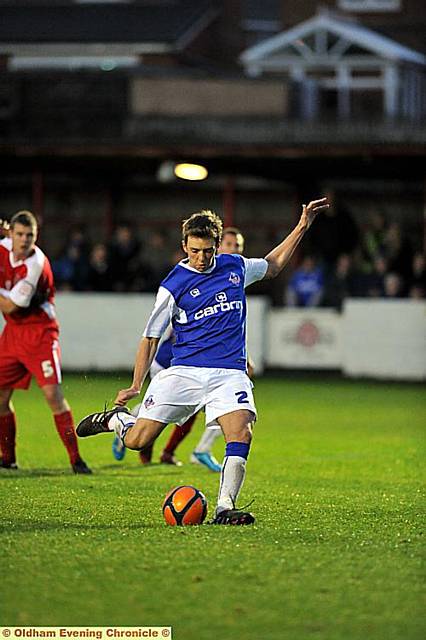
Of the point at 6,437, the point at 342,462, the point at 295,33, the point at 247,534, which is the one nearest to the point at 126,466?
the point at 6,437

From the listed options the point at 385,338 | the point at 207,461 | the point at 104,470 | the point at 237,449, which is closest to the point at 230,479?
the point at 237,449

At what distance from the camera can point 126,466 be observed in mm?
12391

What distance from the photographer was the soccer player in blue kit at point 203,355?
8688 millimetres

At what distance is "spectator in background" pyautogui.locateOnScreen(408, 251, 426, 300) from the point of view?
23688 millimetres

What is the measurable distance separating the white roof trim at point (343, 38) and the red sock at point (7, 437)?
25.5m

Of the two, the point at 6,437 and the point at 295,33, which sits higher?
the point at 295,33

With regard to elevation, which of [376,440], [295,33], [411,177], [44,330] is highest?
[295,33]

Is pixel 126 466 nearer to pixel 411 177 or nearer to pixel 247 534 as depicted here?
pixel 247 534

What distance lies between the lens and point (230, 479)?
8.63 m

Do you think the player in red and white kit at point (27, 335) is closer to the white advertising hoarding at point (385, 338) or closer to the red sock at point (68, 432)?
the red sock at point (68, 432)

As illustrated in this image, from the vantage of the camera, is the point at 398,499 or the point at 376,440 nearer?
the point at 398,499

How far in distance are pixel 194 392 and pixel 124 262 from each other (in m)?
16.5

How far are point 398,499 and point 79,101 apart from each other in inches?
816

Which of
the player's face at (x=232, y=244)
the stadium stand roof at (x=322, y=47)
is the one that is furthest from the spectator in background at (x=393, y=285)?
the stadium stand roof at (x=322, y=47)
